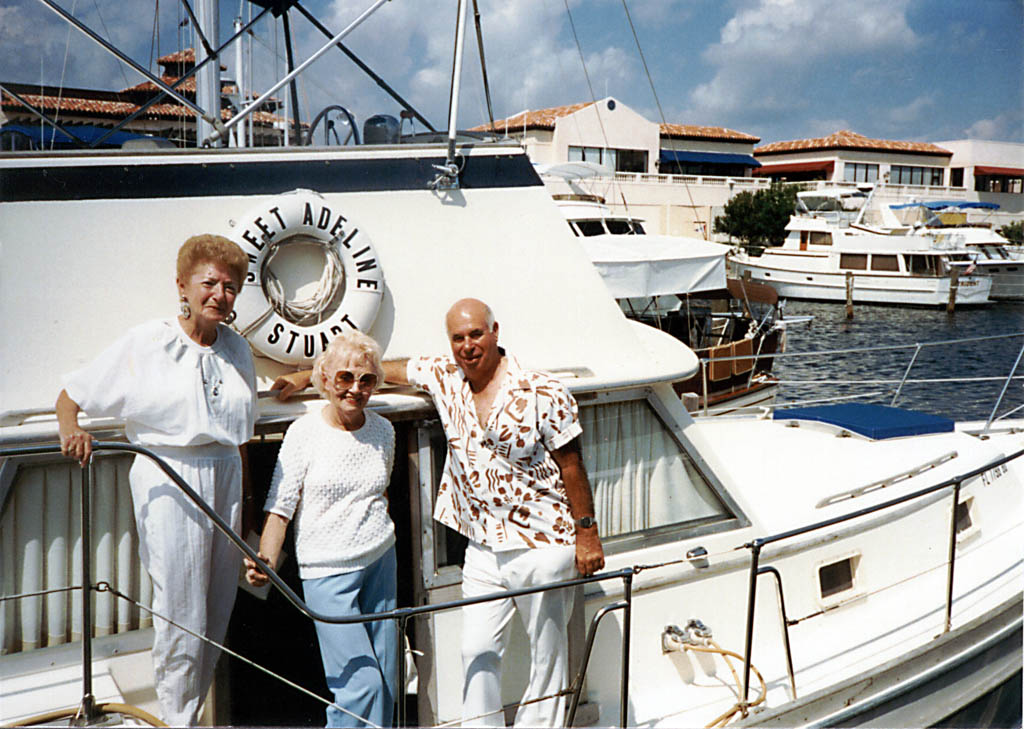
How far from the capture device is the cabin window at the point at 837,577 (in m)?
3.66

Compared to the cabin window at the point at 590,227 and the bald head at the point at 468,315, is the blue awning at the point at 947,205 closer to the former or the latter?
the cabin window at the point at 590,227

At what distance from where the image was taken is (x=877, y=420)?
5027mm

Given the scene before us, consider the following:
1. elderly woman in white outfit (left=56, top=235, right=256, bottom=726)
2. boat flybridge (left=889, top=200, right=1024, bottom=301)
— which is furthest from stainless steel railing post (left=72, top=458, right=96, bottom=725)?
boat flybridge (left=889, top=200, right=1024, bottom=301)

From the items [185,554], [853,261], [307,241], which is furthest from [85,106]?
[853,261]

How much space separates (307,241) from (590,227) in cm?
1393

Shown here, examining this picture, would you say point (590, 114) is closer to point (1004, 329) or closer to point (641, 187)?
point (641, 187)

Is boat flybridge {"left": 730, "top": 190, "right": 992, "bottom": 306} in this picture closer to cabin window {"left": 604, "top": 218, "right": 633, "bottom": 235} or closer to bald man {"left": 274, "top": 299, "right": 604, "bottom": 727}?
cabin window {"left": 604, "top": 218, "right": 633, "bottom": 235}

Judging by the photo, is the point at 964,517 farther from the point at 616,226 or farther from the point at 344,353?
the point at 616,226

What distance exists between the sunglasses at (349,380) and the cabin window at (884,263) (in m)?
28.1

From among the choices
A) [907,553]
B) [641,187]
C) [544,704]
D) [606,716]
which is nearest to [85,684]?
[544,704]

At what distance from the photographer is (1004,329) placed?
24172 millimetres

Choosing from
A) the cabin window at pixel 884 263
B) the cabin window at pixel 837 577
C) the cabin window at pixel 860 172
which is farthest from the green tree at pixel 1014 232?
the cabin window at pixel 837 577

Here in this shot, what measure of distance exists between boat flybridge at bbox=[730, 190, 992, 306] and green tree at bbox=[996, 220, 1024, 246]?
24.0 ft

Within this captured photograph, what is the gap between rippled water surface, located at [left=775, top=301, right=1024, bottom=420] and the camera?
535 inches
